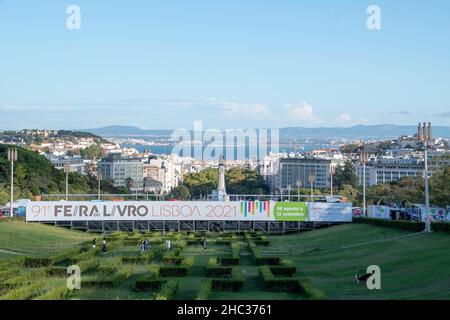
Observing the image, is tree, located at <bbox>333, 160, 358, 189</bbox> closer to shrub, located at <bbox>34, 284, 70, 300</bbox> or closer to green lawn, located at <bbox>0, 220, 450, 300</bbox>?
A: green lawn, located at <bbox>0, 220, 450, 300</bbox>

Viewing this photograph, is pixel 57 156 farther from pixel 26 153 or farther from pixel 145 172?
pixel 26 153

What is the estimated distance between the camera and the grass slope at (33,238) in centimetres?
3419

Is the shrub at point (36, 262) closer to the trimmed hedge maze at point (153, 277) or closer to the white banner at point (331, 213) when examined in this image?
the trimmed hedge maze at point (153, 277)

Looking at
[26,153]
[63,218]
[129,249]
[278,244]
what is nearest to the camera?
[129,249]

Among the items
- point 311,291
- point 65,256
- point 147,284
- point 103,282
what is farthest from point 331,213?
point 311,291

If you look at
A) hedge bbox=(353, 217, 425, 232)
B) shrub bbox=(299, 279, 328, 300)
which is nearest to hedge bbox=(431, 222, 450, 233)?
hedge bbox=(353, 217, 425, 232)

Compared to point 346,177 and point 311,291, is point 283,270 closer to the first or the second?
point 311,291

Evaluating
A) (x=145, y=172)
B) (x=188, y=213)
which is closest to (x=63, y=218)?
(x=188, y=213)

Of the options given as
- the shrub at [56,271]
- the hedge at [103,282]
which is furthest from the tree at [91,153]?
the hedge at [103,282]

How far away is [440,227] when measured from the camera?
98.9 feet

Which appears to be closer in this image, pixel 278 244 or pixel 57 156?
pixel 278 244
